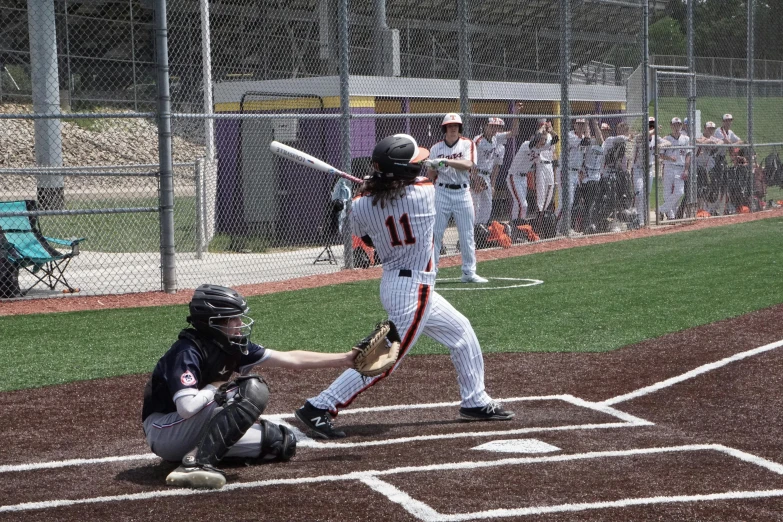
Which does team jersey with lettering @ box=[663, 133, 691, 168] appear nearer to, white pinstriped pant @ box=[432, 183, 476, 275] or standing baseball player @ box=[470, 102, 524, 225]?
standing baseball player @ box=[470, 102, 524, 225]

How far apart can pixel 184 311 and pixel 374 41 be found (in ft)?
24.8

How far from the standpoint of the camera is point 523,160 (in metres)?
16.9

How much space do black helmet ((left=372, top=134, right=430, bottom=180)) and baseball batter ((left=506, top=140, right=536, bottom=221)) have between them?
11.3m

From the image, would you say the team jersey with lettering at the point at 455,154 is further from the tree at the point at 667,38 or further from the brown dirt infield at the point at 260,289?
the tree at the point at 667,38

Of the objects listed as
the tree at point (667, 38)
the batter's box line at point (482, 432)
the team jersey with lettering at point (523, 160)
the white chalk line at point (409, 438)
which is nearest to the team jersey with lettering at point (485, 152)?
the team jersey with lettering at point (523, 160)

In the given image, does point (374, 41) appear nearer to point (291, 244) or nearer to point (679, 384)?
point (291, 244)

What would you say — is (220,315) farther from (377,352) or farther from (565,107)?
(565,107)

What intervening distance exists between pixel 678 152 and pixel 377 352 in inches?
619

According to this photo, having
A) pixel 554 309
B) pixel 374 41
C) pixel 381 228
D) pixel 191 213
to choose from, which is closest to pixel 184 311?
pixel 554 309

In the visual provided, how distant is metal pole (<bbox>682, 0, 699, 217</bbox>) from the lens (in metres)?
19.2

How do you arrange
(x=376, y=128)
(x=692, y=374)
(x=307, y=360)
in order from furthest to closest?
1. (x=376, y=128)
2. (x=692, y=374)
3. (x=307, y=360)

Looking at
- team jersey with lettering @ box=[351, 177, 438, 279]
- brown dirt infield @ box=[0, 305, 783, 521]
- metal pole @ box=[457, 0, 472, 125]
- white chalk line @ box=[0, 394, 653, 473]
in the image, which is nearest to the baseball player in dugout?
brown dirt infield @ box=[0, 305, 783, 521]

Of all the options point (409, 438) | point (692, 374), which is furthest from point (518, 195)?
point (409, 438)

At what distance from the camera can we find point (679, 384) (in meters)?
6.63
